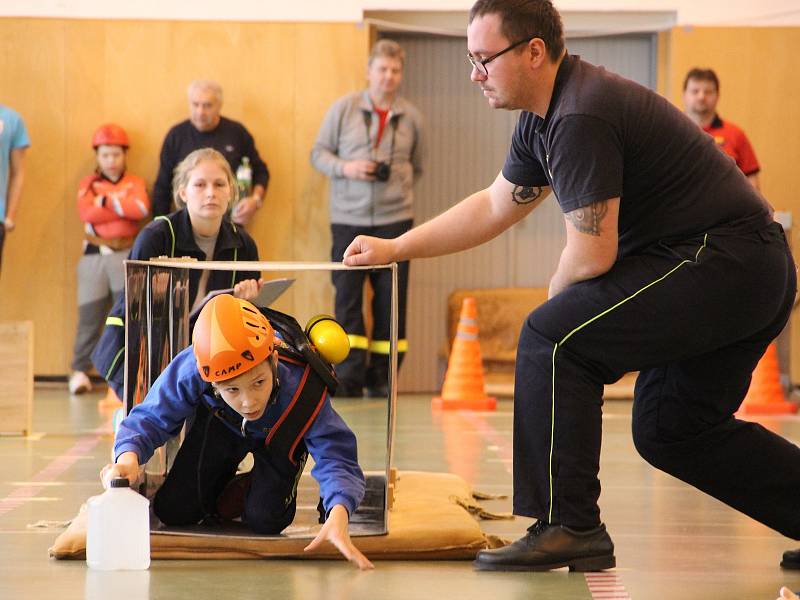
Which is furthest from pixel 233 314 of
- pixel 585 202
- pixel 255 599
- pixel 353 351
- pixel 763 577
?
pixel 353 351

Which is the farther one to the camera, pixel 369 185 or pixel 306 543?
pixel 369 185

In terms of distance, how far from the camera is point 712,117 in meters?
8.66

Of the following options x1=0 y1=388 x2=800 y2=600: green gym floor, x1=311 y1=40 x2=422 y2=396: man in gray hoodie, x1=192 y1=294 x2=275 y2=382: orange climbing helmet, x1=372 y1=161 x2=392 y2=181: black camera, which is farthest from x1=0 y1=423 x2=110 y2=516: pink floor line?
x1=372 y1=161 x2=392 y2=181: black camera

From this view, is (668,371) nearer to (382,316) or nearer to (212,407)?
(212,407)

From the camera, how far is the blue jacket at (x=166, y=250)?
4.90 metres

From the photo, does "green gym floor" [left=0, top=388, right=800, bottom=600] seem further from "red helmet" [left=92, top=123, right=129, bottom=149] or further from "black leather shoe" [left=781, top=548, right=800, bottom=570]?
"red helmet" [left=92, top=123, right=129, bottom=149]

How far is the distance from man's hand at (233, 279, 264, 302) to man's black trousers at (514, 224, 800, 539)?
1200 millimetres

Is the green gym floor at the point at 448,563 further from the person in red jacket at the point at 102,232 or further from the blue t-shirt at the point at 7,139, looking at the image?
the blue t-shirt at the point at 7,139

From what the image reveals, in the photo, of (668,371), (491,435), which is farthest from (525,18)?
(491,435)

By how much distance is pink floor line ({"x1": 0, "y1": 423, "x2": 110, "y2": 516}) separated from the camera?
4.64 metres

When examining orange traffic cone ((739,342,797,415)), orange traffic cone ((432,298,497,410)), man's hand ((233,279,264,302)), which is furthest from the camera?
orange traffic cone ((432,298,497,410))

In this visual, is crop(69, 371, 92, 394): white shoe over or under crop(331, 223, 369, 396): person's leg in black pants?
under

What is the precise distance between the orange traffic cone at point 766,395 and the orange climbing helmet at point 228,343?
17.2 ft

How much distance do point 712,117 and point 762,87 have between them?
3.15 feet
